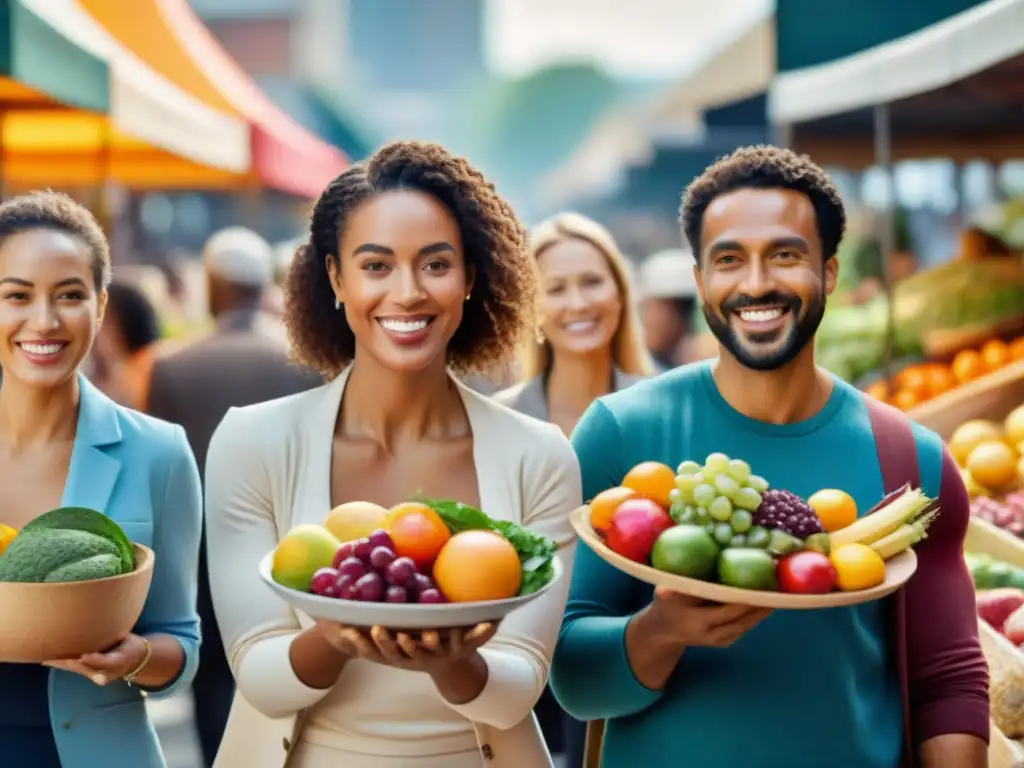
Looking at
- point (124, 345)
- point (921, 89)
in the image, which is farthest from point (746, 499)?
point (124, 345)

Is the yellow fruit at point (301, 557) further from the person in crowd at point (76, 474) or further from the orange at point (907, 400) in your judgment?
the orange at point (907, 400)

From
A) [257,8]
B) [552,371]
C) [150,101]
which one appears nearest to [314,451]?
[552,371]

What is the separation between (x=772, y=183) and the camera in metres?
2.68

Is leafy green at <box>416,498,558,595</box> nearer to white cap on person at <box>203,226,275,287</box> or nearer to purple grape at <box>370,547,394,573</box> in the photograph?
purple grape at <box>370,547,394,573</box>

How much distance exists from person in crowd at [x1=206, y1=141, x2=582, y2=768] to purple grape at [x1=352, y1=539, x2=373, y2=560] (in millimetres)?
203

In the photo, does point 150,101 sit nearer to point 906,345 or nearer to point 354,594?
point 906,345

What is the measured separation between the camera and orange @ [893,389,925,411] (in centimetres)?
621

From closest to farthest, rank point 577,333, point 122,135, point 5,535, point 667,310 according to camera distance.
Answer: point 5,535 < point 577,333 < point 667,310 < point 122,135

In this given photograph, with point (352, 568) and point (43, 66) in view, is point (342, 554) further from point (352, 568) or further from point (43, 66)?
point (43, 66)

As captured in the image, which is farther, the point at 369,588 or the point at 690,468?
the point at 690,468

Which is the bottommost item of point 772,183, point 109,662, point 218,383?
point 109,662

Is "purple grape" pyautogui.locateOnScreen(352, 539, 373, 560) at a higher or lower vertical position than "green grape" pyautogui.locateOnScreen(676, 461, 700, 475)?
lower

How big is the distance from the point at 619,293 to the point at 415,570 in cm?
305

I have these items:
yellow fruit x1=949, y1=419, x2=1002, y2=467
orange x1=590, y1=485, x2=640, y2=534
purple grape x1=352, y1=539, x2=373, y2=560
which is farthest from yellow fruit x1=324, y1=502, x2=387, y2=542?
yellow fruit x1=949, y1=419, x2=1002, y2=467
